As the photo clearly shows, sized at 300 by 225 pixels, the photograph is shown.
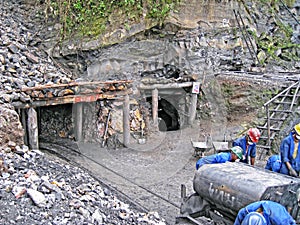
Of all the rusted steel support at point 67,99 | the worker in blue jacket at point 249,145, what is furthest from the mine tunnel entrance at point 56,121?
the worker in blue jacket at point 249,145

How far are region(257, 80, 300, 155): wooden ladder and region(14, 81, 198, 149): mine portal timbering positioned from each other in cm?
427

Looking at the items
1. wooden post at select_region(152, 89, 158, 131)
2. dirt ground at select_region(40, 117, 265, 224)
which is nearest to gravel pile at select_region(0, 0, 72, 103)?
dirt ground at select_region(40, 117, 265, 224)

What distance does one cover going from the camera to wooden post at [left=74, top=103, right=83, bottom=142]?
14.1 meters

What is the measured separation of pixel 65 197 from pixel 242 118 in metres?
10.0

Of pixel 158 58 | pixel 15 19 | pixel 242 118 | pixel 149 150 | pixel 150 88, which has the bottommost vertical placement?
pixel 149 150

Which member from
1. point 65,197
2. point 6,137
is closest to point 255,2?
point 6,137

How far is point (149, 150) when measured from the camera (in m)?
14.4

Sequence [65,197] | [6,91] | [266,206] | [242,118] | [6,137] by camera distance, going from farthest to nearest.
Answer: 1. [242,118]
2. [6,91]
3. [6,137]
4. [65,197]
5. [266,206]

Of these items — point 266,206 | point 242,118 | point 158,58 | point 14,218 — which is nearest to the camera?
point 266,206

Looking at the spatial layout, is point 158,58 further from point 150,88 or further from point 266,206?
point 266,206

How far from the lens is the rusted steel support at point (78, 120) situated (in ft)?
46.3

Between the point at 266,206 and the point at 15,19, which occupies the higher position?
the point at 15,19

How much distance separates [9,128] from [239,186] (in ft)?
20.4

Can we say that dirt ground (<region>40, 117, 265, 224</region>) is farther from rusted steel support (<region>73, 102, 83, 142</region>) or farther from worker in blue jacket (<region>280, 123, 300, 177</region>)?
worker in blue jacket (<region>280, 123, 300, 177</region>)
